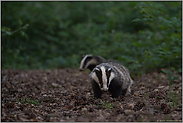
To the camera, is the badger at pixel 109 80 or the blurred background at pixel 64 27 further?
the blurred background at pixel 64 27

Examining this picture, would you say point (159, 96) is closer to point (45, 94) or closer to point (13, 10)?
point (45, 94)

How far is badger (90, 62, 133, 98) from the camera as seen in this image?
172 inches

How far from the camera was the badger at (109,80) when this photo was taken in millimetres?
4363

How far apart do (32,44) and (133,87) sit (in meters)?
7.55

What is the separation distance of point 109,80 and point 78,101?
0.73 metres

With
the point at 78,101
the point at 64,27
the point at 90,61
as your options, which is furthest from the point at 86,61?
the point at 64,27

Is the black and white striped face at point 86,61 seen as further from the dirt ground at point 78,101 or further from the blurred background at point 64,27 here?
the blurred background at point 64,27

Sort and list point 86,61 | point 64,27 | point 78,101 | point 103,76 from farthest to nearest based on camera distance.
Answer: point 64,27
point 86,61
point 78,101
point 103,76

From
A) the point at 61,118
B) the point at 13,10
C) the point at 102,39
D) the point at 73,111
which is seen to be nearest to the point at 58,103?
the point at 73,111

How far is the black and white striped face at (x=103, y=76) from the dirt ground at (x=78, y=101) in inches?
13.7

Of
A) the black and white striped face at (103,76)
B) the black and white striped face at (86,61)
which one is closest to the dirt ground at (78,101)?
the black and white striped face at (103,76)

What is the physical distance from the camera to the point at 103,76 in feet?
14.3

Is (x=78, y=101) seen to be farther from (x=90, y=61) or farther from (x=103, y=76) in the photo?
(x=90, y=61)

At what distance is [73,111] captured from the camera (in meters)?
4.08
